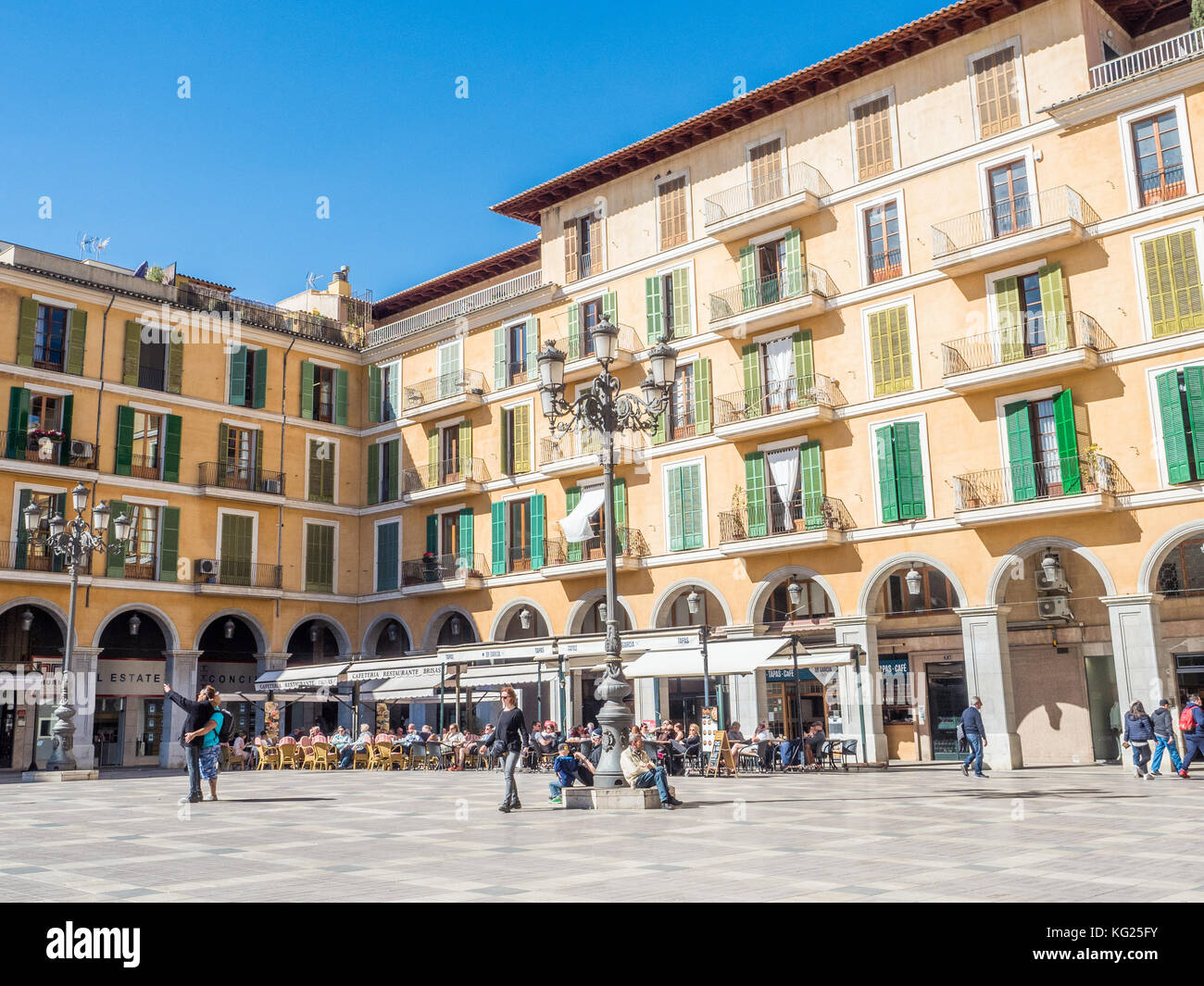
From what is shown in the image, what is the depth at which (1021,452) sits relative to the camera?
25.1 metres

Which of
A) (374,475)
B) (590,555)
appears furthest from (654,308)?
(374,475)

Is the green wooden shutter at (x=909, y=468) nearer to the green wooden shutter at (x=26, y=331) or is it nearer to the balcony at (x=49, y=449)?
the balcony at (x=49, y=449)

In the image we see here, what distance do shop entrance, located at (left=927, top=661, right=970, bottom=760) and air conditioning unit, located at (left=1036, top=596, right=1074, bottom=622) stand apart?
2.65 metres

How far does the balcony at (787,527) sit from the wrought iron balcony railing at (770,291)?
541 cm

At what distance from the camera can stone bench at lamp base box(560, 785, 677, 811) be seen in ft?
46.7

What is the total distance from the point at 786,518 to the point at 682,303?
7.36m

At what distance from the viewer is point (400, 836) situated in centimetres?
1128

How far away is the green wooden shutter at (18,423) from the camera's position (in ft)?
102

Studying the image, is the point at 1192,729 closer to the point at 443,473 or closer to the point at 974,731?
the point at 974,731

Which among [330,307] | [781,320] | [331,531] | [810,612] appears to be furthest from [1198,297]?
[330,307]

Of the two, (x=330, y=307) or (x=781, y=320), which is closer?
(x=781, y=320)

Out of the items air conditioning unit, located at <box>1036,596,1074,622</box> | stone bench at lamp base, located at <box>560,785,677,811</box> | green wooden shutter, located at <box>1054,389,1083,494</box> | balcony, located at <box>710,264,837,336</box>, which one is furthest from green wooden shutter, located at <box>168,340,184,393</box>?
air conditioning unit, located at <box>1036,596,1074,622</box>
